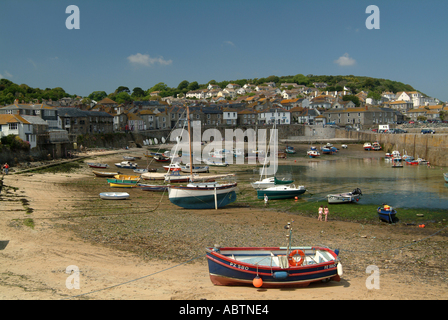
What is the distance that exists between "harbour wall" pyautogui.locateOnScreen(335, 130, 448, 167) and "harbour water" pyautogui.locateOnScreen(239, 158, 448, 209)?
134 inches

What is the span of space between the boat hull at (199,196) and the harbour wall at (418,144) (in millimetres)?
38712

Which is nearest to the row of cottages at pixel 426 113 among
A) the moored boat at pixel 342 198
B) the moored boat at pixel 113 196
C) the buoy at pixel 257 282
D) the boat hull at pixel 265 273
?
the moored boat at pixel 342 198

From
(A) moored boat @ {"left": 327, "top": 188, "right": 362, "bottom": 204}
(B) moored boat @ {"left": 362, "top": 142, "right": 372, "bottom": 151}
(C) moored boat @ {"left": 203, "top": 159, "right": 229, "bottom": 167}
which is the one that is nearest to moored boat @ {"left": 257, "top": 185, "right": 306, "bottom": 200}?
(A) moored boat @ {"left": 327, "top": 188, "right": 362, "bottom": 204}

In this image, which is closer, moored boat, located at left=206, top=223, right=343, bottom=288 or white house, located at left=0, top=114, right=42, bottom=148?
moored boat, located at left=206, top=223, right=343, bottom=288

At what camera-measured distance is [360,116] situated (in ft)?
314

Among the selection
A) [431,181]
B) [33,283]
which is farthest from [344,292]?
[431,181]

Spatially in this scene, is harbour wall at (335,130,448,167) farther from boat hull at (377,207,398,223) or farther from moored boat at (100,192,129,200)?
moored boat at (100,192,129,200)

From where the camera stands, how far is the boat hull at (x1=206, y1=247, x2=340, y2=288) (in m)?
12.5

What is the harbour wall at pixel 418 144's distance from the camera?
5116 cm

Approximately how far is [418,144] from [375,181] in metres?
24.8

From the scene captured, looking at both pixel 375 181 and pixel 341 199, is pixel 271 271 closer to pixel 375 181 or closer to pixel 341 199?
pixel 341 199

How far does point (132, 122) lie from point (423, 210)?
68.2 meters

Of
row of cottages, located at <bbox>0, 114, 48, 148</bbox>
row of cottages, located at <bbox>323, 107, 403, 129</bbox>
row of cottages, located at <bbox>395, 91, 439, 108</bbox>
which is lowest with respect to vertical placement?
row of cottages, located at <bbox>0, 114, 48, 148</bbox>

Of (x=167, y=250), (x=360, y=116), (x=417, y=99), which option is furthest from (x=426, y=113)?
(x=167, y=250)
